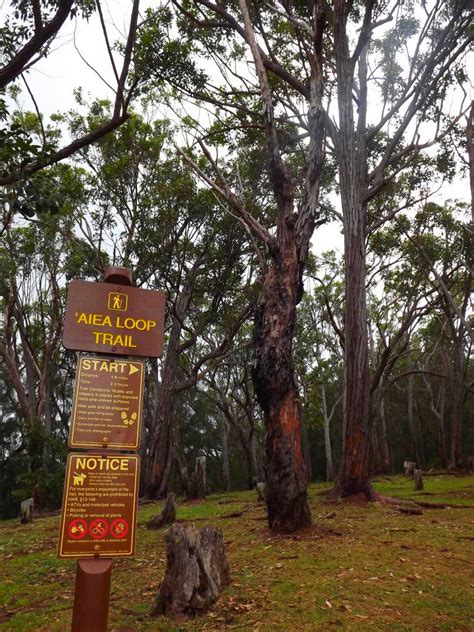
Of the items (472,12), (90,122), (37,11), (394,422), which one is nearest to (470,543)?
(37,11)

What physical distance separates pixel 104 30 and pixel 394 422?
32.5m

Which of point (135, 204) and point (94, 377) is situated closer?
point (94, 377)

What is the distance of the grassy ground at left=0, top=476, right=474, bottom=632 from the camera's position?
4000 mm

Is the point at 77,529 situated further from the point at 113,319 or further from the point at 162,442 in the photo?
the point at 162,442

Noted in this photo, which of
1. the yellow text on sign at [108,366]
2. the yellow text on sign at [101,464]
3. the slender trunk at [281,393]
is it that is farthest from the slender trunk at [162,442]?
the yellow text on sign at [101,464]

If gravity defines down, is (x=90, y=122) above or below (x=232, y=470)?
above

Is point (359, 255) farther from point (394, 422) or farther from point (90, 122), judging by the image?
point (394, 422)

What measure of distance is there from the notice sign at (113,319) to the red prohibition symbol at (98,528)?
42.9 inches

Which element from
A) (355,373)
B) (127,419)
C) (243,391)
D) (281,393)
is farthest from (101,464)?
(243,391)

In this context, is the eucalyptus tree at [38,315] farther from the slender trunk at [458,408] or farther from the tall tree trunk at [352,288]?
the slender trunk at [458,408]

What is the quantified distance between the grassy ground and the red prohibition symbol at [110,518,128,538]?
1317mm

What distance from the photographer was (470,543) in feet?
20.8

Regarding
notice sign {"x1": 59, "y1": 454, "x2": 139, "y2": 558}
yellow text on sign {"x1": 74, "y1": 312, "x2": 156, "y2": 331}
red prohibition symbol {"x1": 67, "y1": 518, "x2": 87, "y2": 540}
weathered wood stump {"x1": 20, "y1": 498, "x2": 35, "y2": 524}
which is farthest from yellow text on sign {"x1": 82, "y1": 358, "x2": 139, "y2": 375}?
weathered wood stump {"x1": 20, "y1": 498, "x2": 35, "y2": 524}

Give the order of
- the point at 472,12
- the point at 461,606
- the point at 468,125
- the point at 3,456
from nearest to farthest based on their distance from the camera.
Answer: the point at 461,606 → the point at 472,12 → the point at 468,125 → the point at 3,456
